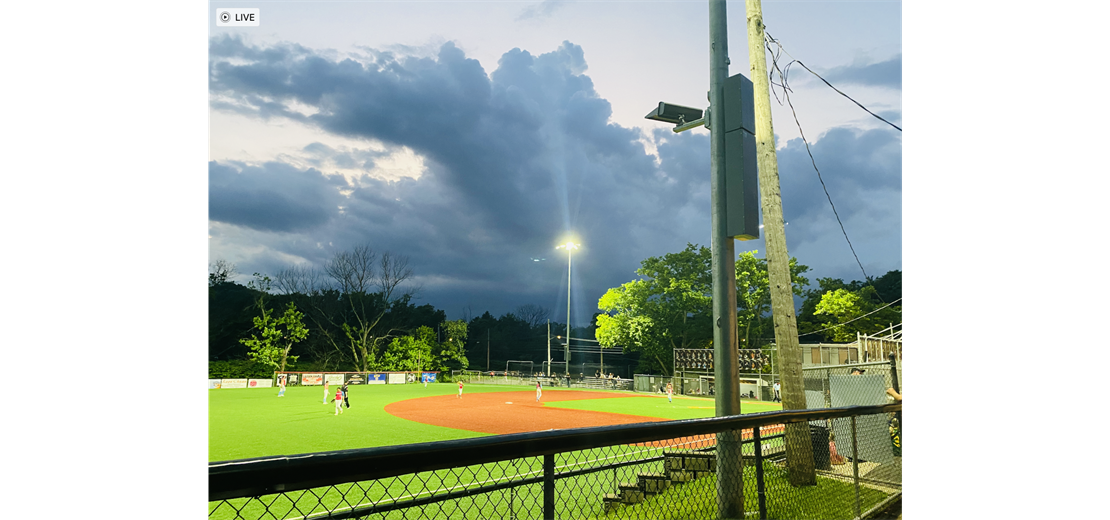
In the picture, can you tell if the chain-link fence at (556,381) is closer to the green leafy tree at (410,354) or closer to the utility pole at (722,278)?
the green leafy tree at (410,354)

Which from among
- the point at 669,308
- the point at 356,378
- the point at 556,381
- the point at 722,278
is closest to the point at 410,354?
the point at 356,378

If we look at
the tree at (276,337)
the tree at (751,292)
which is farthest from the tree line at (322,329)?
the tree at (751,292)

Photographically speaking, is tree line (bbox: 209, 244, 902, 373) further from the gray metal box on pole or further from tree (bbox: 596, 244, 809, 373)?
the gray metal box on pole

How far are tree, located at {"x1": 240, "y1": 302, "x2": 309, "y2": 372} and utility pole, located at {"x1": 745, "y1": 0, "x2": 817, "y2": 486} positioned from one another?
57.0 m

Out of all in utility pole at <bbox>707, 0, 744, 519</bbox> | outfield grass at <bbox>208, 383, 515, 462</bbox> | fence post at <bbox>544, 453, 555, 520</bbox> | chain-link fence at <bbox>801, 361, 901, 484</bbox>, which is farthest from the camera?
outfield grass at <bbox>208, 383, 515, 462</bbox>

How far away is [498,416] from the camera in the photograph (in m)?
27.5

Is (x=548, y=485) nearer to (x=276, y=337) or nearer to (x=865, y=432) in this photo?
(x=865, y=432)

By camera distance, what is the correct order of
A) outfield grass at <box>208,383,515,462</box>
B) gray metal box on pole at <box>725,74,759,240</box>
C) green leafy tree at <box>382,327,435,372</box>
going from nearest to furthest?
gray metal box on pole at <box>725,74,759,240</box>
outfield grass at <box>208,383,515,462</box>
green leafy tree at <box>382,327,435,372</box>

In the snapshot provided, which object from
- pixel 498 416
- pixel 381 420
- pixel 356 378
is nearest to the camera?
pixel 381 420

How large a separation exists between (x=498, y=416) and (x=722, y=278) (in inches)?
900

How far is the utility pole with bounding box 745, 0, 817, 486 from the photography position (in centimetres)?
834

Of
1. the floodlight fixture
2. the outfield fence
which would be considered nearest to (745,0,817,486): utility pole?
the outfield fence
